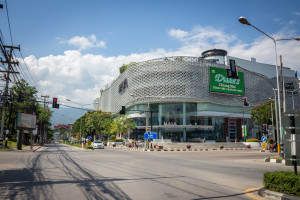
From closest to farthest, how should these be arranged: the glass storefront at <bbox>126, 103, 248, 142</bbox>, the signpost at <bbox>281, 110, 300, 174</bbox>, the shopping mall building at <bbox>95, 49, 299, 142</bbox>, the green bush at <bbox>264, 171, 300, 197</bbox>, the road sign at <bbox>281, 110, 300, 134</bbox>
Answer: the green bush at <bbox>264, 171, 300, 197</bbox>, the signpost at <bbox>281, 110, 300, 174</bbox>, the road sign at <bbox>281, 110, 300, 134</bbox>, the glass storefront at <bbox>126, 103, 248, 142</bbox>, the shopping mall building at <bbox>95, 49, 299, 142</bbox>

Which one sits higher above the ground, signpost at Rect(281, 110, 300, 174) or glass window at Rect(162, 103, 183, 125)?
glass window at Rect(162, 103, 183, 125)

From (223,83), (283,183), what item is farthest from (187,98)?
(283,183)

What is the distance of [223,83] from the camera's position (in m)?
63.8

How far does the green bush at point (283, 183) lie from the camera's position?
218 inches

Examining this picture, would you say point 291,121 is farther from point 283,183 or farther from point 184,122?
point 184,122

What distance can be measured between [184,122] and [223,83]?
54.3 feet

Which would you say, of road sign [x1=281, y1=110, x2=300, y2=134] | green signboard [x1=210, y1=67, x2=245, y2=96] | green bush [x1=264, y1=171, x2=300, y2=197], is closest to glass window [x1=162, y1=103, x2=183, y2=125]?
green signboard [x1=210, y1=67, x2=245, y2=96]

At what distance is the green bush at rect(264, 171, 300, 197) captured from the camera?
18.1 feet

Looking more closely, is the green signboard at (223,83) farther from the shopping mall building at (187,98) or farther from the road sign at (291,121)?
the road sign at (291,121)

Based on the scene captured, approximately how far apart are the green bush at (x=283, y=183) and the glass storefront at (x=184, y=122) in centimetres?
5094

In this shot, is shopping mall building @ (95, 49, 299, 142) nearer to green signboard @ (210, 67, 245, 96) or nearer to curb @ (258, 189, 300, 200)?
green signboard @ (210, 67, 245, 96)

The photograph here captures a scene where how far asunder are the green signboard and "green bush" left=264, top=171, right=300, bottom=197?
5724cm

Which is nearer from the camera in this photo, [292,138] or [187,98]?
[292,138]

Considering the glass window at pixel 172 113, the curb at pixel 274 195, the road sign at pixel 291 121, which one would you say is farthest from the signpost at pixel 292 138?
the glass window at pixel 172 113
